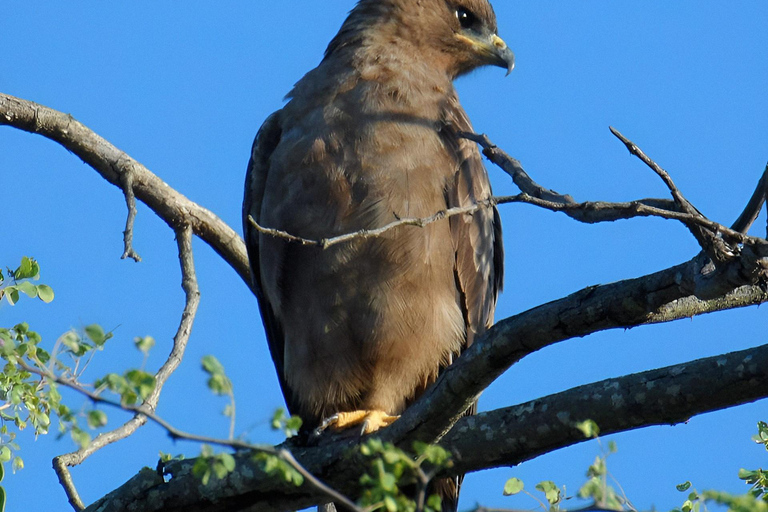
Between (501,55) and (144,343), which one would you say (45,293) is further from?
(501,55)

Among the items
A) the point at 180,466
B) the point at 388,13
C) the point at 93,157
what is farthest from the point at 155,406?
the point at 388,13

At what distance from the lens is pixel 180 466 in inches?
152

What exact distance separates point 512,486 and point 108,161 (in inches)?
133

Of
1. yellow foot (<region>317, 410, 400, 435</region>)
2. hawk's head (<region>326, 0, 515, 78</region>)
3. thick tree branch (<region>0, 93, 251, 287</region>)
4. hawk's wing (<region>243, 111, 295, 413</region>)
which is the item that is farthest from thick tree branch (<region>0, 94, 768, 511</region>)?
hawk's head (<region>326, 0, 515, 78</region>)

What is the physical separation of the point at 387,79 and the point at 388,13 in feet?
2.60

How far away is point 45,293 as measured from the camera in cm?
404

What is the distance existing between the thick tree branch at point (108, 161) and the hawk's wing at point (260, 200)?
0.24m

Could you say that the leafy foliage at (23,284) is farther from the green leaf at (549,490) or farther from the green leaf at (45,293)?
the green leaf at (549,490)

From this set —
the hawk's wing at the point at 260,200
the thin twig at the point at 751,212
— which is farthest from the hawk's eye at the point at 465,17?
the thin twig at the point at 751,212

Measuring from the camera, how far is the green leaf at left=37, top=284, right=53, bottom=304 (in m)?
4.00

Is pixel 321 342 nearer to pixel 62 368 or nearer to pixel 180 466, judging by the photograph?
pixel 180 466

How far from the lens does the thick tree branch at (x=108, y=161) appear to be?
5.13 m

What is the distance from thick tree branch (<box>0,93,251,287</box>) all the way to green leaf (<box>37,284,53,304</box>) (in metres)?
1.15

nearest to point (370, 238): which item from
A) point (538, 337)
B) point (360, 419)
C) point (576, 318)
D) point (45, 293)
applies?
point (360, 419)
